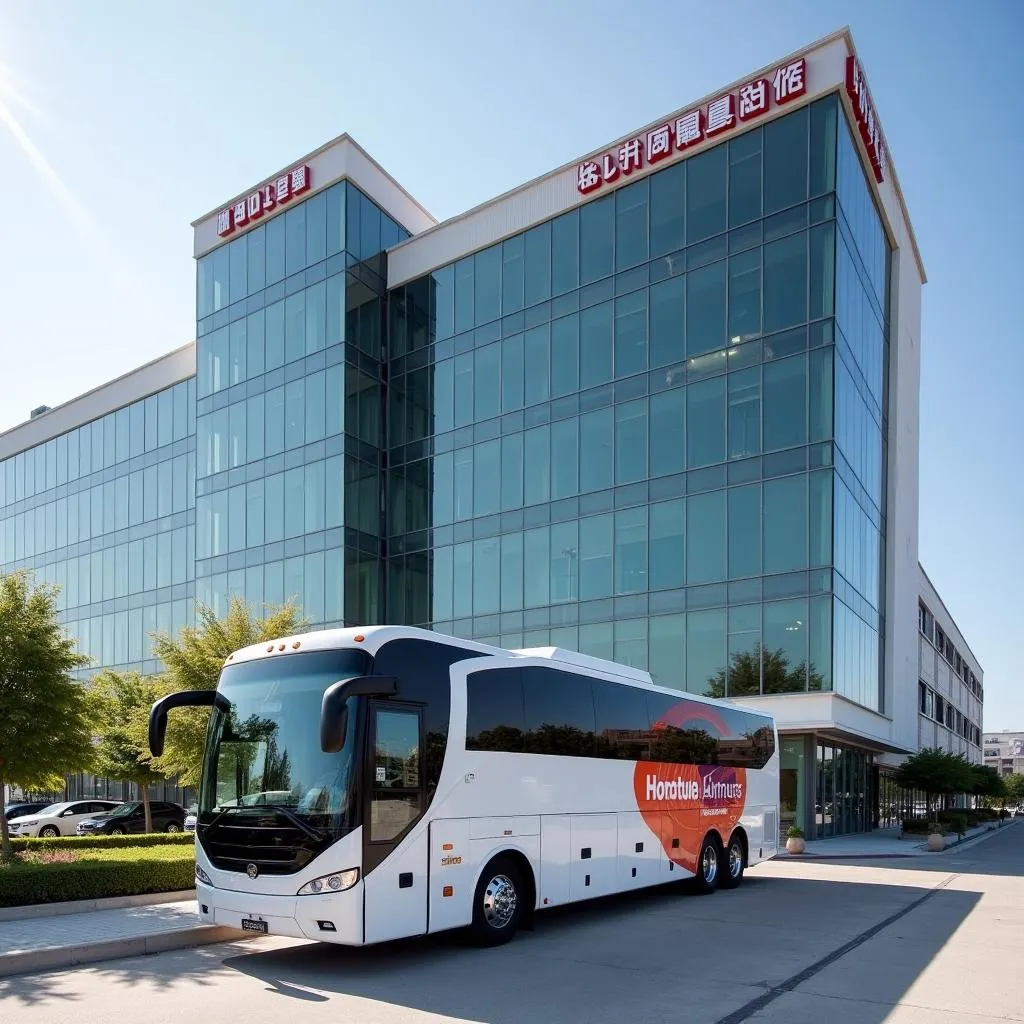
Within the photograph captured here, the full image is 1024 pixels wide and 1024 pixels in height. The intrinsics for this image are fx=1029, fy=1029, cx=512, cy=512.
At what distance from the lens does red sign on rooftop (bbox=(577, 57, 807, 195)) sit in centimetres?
3102

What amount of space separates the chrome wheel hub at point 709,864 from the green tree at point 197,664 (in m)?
10.3

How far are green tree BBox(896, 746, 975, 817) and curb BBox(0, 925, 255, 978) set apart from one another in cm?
3368

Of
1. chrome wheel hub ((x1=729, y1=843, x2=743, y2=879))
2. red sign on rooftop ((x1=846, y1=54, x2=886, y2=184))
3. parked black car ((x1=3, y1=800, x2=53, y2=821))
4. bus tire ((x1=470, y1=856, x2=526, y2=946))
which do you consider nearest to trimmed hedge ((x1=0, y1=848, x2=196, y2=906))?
bus tire ((x1=470, y1=856, x2=526, y2=946))

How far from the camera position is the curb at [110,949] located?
10.2m

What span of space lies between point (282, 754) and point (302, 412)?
1210 inches

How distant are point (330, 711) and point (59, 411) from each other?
179ft

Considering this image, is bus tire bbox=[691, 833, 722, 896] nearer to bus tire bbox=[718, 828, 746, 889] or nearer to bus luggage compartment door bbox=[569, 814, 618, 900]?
bus tire bbox=[718, 828, 746, 889]

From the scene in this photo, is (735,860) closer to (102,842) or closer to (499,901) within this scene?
(499,901)

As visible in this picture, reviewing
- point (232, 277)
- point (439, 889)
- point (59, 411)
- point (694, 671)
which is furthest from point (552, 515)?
point (59, 411)

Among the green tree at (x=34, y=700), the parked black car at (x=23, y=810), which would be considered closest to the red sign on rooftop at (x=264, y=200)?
the parked black car at (x=23, y=810)

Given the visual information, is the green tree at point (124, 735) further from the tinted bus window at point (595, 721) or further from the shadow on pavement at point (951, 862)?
the shadow on pavement at point (951, 862)

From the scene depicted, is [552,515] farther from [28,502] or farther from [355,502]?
[28,502]

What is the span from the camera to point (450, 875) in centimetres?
1115

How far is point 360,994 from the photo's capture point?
31.2 ft
